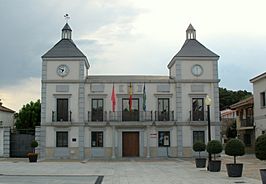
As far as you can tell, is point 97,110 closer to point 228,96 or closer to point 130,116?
point 130,116

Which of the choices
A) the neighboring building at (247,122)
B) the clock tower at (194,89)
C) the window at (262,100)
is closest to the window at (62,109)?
the clock tower at (194,89)

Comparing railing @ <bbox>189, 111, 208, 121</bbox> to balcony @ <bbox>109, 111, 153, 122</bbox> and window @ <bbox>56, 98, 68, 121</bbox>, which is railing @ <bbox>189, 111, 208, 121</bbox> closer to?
balcony @ <bbox>109, 111, 153, 122</bbox>

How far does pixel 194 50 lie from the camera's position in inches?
1513

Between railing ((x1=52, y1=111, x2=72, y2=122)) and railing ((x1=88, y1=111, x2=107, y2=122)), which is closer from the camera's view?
railing ((x1=52, y1=111, x2=72, y2=122))

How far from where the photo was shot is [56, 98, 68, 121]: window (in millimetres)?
36781

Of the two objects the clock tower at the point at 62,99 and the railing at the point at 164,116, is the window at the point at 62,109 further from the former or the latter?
the railing at the point at 164,116

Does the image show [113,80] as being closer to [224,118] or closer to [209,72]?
[209,72]

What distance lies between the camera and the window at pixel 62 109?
→ 1448 inches

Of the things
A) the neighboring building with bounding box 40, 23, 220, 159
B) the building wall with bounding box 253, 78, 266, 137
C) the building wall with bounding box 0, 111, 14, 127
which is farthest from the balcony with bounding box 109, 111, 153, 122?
the building wall with bounding box 0, 111, 14, 127

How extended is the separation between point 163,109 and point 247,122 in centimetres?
922

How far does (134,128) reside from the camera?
37031 millimetres

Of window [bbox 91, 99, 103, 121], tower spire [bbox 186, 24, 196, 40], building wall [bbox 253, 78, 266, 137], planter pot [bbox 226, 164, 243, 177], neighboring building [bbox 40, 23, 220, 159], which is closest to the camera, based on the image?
planter pot [bbox 226, 164, 243, 177]

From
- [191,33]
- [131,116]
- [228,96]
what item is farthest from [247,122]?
[228,96]

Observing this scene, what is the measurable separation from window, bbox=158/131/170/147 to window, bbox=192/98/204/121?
255cm
